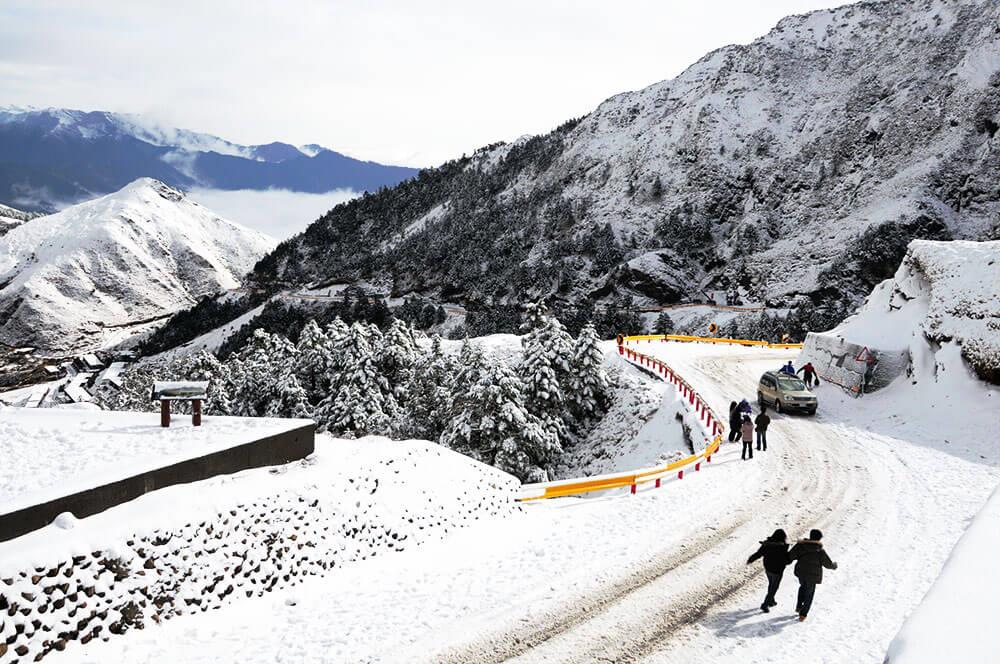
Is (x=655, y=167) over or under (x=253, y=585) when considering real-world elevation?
over

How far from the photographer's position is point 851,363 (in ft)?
100

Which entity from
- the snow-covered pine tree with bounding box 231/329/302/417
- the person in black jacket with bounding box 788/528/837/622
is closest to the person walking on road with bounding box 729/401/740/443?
the person in black jacket with bounding box 788/528/837/622

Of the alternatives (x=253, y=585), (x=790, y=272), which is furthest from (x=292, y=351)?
(x=790, y=272)

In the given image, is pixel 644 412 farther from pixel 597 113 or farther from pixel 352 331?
pixel 597 113

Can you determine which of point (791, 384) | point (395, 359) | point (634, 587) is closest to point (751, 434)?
point (791, 384)

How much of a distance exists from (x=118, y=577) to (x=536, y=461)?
981 inches

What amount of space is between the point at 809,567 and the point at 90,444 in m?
14.8

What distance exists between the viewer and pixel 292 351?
2152 inches

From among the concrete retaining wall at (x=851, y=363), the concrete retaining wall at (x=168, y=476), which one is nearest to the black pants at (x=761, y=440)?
the concrete retaining wall at (x=851, y=363)

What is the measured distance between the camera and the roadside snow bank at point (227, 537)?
29.6 feet

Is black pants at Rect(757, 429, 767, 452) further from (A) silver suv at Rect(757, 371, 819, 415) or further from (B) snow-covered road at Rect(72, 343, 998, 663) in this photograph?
(A) silver suv at Rect(757, 371, 819, 415)

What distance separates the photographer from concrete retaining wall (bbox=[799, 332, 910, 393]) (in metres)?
29.1

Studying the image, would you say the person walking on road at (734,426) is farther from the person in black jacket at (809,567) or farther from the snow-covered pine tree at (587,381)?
the snow-covered pine tree at (587,381)

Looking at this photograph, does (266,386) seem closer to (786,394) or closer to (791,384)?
(786,394)
